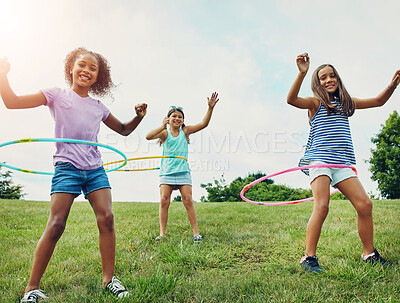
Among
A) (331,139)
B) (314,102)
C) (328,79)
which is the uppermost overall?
(328,79)

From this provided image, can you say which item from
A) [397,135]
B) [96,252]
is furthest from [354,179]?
[397,135]


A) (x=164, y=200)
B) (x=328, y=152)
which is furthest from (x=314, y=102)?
(x=164, y=200)

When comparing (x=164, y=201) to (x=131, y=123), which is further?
(x=164, y=201)

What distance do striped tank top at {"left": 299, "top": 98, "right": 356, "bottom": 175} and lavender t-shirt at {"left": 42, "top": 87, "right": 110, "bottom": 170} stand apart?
2259mm

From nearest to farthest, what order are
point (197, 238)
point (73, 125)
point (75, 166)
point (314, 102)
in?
1. point (75, 166)
2. point (73, 125)
3. point (314, 102)
4. point (197, 238)

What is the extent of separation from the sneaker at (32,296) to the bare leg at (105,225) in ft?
1.72

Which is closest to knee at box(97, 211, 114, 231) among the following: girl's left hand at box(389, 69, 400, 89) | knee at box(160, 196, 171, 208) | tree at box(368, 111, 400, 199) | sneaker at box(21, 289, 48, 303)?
sneaker at box(21, 289, 48, 303)

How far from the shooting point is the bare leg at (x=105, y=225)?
3.01 meters

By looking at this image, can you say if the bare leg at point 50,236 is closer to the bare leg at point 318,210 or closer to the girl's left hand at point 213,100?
the bare leg at point 318,210

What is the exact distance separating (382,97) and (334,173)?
4.03 ft

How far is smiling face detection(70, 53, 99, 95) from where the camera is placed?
10.6 ft

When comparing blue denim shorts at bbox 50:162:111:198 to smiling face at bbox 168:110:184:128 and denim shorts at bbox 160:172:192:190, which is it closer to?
denim shorts at bbox 160:172:192:190

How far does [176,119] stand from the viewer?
552 centimetres

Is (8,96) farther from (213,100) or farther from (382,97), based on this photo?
(382,97)
